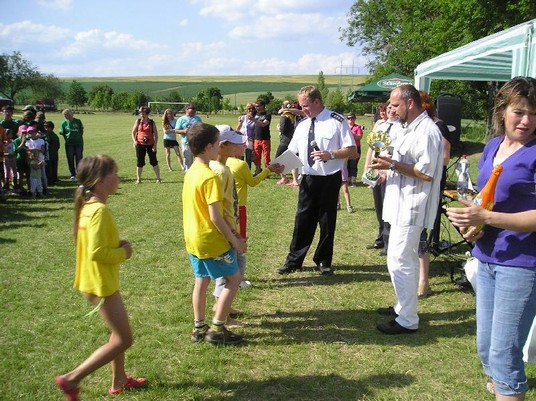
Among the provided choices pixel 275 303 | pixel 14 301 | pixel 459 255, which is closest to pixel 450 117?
pixel 459 255

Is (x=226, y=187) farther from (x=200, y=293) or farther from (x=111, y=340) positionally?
(x=111, y=340)

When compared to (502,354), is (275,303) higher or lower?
lower

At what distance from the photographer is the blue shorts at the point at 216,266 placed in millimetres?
3578

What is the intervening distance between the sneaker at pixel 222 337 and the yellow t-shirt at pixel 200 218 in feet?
2.33

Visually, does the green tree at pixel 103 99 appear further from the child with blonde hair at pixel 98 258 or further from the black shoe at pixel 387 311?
the child with blonde hair at pixel 98 258

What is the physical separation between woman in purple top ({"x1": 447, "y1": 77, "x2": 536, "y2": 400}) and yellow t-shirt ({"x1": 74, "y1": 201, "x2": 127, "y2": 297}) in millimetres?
1894

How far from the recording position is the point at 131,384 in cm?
317

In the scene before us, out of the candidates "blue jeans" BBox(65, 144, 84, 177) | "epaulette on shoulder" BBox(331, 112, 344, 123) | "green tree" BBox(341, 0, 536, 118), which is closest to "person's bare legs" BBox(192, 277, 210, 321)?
"epaulette on shoulder" BBox(331, 112, 344, 123)

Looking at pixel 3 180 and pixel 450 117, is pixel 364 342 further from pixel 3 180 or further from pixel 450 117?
pixel 3 180

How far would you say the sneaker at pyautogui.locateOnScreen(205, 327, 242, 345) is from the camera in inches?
148

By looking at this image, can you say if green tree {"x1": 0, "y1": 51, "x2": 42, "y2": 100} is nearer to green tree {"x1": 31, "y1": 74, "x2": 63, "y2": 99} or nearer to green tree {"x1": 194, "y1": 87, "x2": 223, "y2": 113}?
green tree {"x1": 31, "y1": 74, "x2": 63, "y2": 99}

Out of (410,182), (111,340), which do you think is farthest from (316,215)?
(111,340)

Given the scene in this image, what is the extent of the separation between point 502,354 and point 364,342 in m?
1.73

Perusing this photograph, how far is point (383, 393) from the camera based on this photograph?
125 inches
